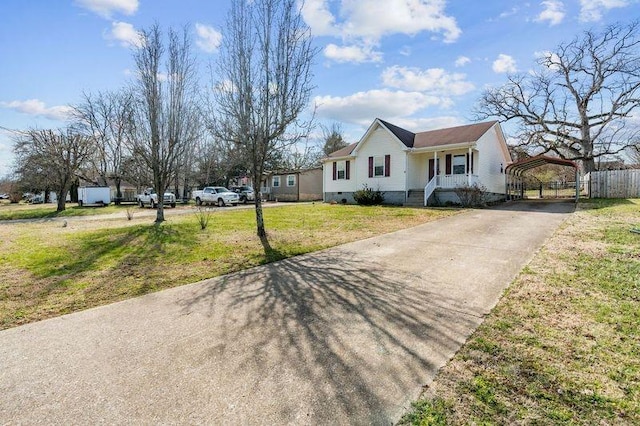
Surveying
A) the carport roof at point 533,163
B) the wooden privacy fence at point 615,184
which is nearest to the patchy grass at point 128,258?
the carport roof at point 533,163

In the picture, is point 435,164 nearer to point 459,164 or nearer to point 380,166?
point 459,164

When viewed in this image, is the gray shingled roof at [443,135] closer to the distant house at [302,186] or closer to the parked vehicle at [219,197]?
the distant house at [302,186]

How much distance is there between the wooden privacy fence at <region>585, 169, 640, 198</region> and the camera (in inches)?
802

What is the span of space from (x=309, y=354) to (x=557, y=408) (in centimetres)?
193

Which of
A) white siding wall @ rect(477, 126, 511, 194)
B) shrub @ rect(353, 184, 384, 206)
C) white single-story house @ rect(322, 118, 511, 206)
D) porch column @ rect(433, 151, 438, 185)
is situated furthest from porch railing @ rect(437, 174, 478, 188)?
shrub @ rect(353, 184, 384, 206)

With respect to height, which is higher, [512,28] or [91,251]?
[512,28]

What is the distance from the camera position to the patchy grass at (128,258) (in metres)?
4.80

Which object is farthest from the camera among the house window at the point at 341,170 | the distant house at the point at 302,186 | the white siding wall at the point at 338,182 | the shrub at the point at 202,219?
the distant house at the point at 302,186

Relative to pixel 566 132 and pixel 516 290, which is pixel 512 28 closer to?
pixel 516 290

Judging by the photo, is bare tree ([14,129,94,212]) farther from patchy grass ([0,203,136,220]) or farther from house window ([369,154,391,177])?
house window ([369,154,391,177])

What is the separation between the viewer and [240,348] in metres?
3.13

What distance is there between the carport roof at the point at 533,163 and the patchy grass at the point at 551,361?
1763 centimetres

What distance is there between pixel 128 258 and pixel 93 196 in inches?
1144

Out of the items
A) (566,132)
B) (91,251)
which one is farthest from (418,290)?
(566,132)
